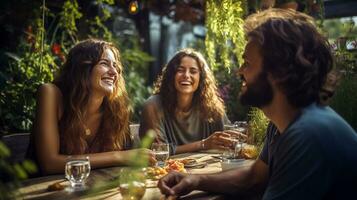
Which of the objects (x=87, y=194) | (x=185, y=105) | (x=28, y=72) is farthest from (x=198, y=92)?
(x=87, y=194)

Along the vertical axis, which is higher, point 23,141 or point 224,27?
point 224,27

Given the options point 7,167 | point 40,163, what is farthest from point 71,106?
point 7,167

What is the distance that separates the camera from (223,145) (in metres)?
2.95

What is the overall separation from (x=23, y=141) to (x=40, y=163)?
540mm

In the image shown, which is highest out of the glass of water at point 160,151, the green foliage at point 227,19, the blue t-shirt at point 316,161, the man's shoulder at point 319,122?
the green foliage at point 227,19

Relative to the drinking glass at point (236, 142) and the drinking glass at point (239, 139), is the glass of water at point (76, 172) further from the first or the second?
the drinking glass at point (239, 139)

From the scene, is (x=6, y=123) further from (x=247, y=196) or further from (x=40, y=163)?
(x=247, y=196)

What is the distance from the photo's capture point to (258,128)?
2.57 meters

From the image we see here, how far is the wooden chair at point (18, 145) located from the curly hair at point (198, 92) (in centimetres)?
113

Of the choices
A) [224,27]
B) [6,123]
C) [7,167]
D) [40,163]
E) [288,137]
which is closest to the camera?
[7,167]

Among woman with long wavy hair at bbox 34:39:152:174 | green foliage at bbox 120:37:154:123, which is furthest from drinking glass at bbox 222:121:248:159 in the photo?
green foliage at bbox 120:37:154:123

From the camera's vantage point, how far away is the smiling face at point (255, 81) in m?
1.67

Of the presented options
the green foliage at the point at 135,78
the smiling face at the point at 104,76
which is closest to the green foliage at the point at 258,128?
the smiling face at the point at 104,76

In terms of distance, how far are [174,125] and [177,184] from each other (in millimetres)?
1766
